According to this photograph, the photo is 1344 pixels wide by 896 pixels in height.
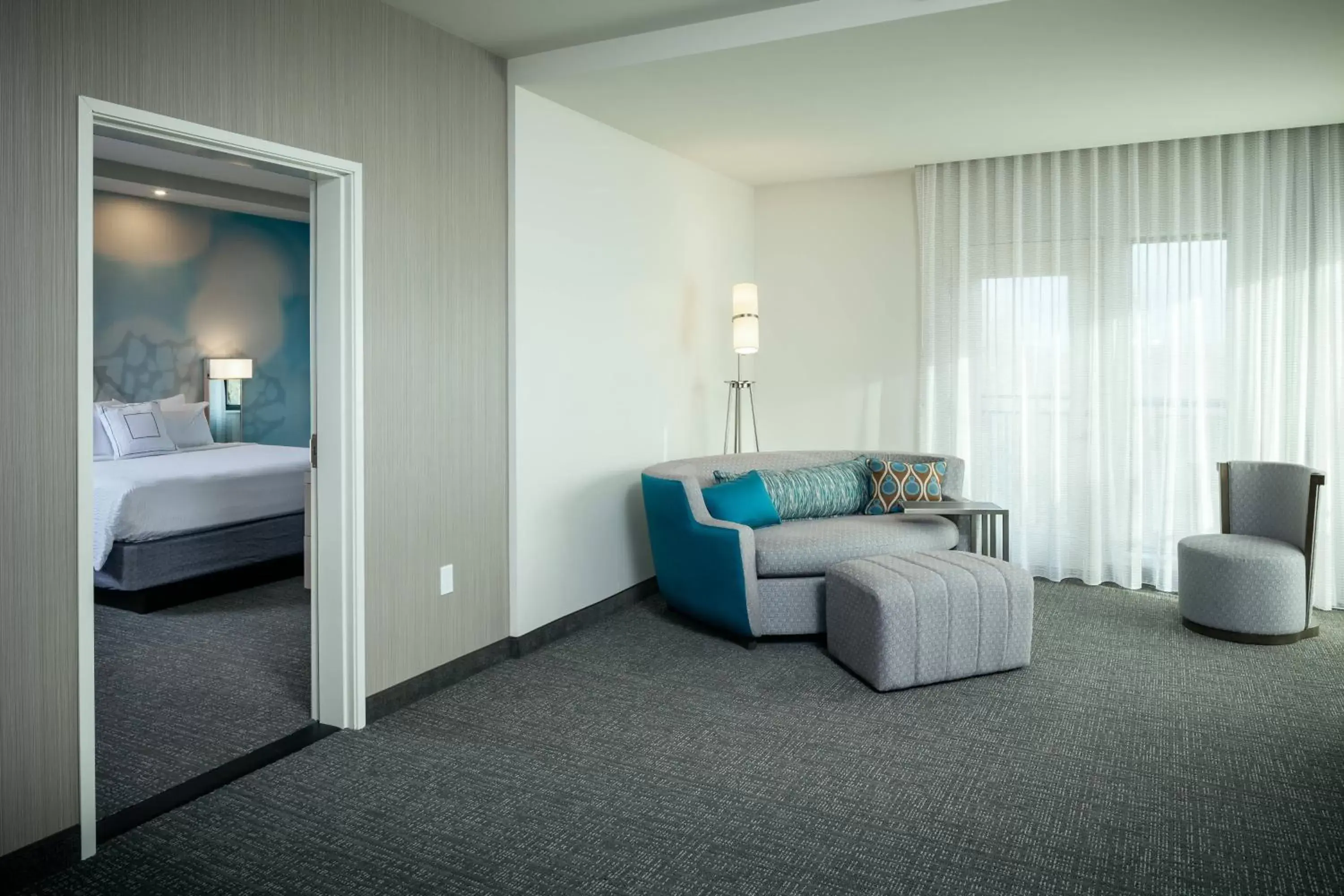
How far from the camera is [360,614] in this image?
337cm

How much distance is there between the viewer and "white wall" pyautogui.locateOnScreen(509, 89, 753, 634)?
420 cm

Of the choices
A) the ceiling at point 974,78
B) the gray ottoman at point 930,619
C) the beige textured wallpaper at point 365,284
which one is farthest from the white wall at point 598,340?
the gray ottoman at point 930,619

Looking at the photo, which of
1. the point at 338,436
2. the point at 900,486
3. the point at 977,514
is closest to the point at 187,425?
the point at 338,436

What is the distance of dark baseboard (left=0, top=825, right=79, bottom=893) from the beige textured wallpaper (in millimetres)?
30

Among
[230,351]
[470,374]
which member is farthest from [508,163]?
[230,351]

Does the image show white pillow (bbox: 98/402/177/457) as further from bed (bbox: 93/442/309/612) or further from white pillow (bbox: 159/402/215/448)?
bed (bbox: 93/442/309/612)

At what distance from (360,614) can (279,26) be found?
1.94 m

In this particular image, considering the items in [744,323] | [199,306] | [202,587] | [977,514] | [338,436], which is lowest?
[202,587]

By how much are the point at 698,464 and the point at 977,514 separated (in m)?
1.41

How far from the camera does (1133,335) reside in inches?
208

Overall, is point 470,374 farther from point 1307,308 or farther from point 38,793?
point 1307,308

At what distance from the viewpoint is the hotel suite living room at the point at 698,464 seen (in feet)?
8.04

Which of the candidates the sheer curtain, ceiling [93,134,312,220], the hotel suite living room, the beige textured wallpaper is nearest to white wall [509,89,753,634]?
the hotel suite living room

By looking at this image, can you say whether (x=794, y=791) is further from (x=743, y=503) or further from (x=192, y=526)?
(x=192, y=526)
